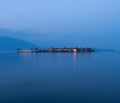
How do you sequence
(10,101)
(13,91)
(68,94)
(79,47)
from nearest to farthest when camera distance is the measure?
1. (10,101)
2. (68,94)
3. (13,91)
4. (79,47)

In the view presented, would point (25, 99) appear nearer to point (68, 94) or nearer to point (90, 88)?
point (68, 94)

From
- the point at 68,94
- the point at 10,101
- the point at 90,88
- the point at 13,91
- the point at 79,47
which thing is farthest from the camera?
the point at 79,47

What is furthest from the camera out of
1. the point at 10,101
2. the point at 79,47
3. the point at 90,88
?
the point at 79,47

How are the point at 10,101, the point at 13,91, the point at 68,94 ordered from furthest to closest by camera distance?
the point at 13,91 < the point at 68,94 < the point at 10,101

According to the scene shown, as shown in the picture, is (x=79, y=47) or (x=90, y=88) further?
(x=79, y=47)

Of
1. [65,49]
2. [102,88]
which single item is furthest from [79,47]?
[102,88]

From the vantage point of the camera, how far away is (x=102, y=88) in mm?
14930

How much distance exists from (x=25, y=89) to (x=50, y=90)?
1.55 metres

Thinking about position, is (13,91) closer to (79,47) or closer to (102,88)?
(102,88)

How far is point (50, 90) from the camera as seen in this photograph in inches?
566

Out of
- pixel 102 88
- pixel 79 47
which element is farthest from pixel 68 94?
pixel 79 47

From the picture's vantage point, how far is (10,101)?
11508mm

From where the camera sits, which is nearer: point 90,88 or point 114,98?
point 114,98

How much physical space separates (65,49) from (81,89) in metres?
119
